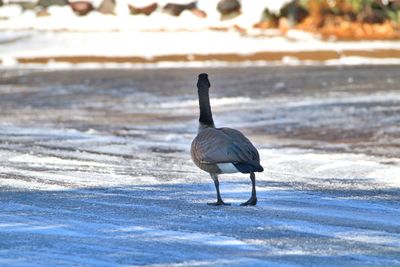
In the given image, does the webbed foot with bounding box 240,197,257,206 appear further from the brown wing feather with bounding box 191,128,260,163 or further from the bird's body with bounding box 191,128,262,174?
the brown wing feather with bounding box 191,128,260,163

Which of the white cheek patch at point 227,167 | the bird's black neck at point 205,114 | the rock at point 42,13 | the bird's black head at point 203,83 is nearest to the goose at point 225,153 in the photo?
the white cheek patch at point 227,167

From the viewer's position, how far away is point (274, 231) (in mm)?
9797

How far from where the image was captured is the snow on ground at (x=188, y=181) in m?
9.05

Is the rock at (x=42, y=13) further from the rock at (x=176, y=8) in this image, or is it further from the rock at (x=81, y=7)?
the rock at (x=176, y=8)

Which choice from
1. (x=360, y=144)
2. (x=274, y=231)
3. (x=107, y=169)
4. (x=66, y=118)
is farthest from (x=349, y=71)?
(x=274, y=231)

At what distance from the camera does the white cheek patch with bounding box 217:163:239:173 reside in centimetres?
1066

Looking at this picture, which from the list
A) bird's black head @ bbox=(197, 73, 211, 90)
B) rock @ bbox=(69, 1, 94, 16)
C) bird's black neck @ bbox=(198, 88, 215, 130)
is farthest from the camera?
rock @ bbox=(69, 1, 94, 16)

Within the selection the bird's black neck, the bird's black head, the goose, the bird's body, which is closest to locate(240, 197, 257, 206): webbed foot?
the goose

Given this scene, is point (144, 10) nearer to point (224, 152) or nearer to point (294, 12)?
point (294, 12)

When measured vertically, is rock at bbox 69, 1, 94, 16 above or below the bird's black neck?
above

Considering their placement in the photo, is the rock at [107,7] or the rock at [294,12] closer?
the rock at [294,12]

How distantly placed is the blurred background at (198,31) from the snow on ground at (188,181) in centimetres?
1007

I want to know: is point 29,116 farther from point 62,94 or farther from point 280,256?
point 280,256

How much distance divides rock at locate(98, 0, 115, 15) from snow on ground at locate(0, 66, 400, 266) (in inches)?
796
